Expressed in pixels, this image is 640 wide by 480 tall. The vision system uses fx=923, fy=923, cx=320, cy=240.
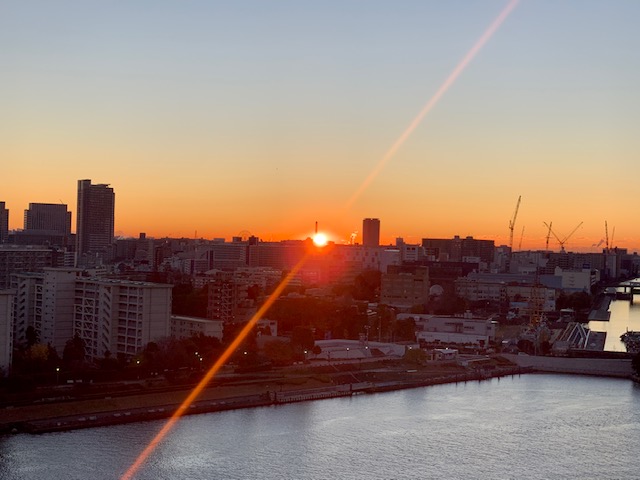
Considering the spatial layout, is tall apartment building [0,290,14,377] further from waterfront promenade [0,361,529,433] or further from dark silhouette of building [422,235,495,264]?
dark silhouette of building [422,235,495,264]

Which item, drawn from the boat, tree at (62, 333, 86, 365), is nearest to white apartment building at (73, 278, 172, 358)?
tree at (62, 333, 86, 365)

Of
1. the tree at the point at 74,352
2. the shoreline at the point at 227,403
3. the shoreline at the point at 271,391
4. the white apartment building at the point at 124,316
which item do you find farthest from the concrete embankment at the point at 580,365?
the tree at the point at 74,352

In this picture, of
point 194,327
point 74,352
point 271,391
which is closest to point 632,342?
point 194,327

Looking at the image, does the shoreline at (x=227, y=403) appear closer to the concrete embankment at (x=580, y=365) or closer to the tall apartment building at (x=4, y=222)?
the concrete embankment at (x=580, y=365)

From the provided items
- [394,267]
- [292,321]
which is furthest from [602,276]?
[292,321]

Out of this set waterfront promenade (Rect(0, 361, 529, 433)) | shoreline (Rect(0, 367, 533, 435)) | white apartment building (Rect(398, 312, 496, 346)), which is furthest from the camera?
white apartment building (Rect(398, 312, 496, 346))

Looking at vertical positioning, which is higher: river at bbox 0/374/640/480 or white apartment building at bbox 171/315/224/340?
white apartment building at bbox 171/315/224/340

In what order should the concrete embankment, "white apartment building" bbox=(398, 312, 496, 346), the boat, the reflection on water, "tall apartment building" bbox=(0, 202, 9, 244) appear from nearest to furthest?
the concrete embankment
the boat
"white apartment building" bbox=(398, 312, 496, 346)
the reflection on water
"tall apartment building" bbox=(0, 202, 9, 244)
